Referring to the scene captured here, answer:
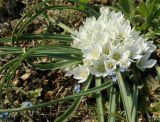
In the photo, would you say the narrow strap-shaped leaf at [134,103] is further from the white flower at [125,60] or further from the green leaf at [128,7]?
the green leaf at [128,7]

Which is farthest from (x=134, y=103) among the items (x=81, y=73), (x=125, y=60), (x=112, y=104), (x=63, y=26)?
(x=63, y=26)

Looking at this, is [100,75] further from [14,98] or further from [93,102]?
[14,98]

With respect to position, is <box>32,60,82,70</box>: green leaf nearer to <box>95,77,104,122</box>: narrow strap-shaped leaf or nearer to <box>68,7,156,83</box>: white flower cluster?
<box>68,7,156,83</box>: white flower cluster

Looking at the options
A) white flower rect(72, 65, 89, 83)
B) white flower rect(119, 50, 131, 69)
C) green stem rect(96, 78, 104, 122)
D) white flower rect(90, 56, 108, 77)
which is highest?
white flower rect(119, 50, 131, 69)

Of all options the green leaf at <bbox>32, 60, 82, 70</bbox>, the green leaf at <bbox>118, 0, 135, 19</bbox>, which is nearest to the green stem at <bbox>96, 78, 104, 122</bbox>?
the green leaf at <bbox>32, 60, 82, 70</bbox>

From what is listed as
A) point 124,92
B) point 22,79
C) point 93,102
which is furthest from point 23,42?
point 124,92

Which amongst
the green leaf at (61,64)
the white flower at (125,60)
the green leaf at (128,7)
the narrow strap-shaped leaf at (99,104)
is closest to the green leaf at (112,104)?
the narrow strap-shaped leaf at (99,104)

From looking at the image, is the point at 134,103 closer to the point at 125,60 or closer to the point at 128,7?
the point at 125,60
